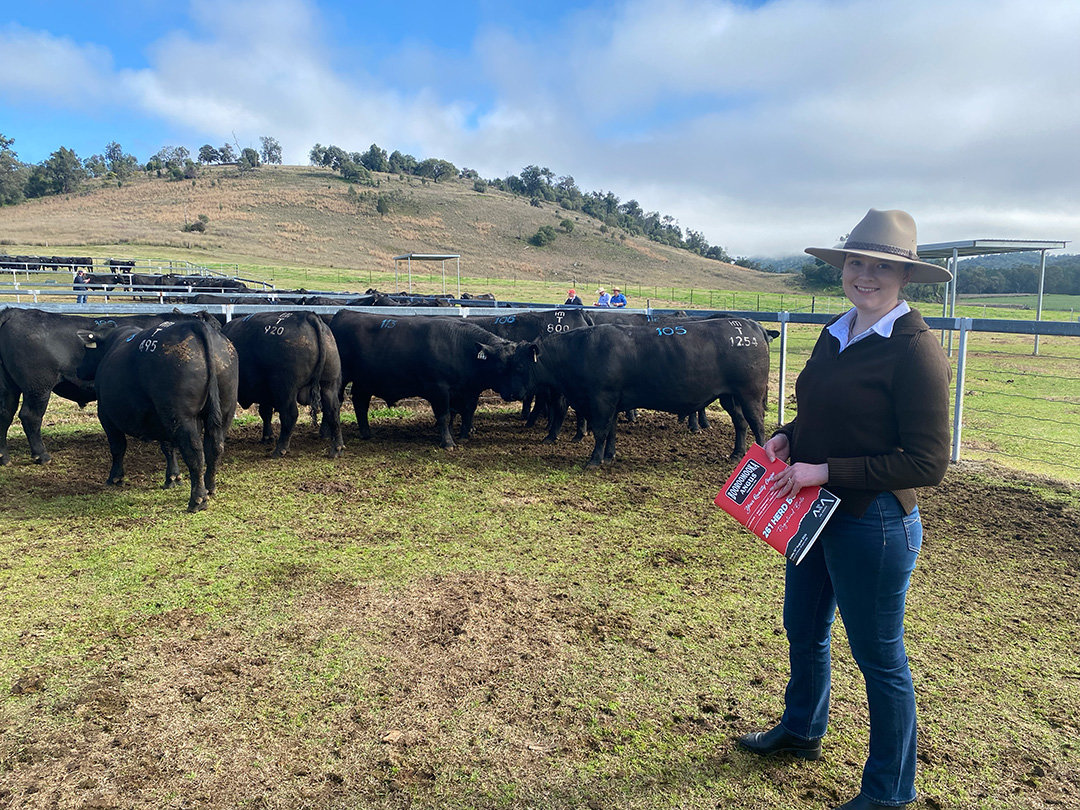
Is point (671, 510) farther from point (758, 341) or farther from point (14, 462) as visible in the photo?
point (14, 462)

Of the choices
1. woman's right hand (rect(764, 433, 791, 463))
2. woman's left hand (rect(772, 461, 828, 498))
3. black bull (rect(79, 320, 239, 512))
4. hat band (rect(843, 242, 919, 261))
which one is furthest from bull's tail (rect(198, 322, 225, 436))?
hat band (rect(843, 242, 919, 261))

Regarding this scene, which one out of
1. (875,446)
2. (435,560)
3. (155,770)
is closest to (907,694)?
(875,446)

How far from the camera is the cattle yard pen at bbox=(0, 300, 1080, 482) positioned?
25.0ft

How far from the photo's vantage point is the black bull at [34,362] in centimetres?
725

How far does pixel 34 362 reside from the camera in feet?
24.0

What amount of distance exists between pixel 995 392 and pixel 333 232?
6945 cm

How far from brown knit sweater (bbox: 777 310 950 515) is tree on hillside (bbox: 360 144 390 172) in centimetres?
11989

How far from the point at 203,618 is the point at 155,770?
137cm

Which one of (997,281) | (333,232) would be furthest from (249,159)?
(997,281)

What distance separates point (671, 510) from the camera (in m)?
6.26

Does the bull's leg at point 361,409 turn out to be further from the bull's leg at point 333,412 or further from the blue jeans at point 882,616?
the blue jeans at point 882,616

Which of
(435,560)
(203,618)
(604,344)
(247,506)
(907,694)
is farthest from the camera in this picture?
(604,344)

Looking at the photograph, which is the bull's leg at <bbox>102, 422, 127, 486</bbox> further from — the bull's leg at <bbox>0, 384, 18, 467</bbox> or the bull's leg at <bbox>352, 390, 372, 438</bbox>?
the bull's leg at <bbox>352, 390, 372, 438</bbox>

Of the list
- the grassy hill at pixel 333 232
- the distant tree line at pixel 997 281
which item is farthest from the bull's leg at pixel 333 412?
the distant tree line at pixel 997 281
